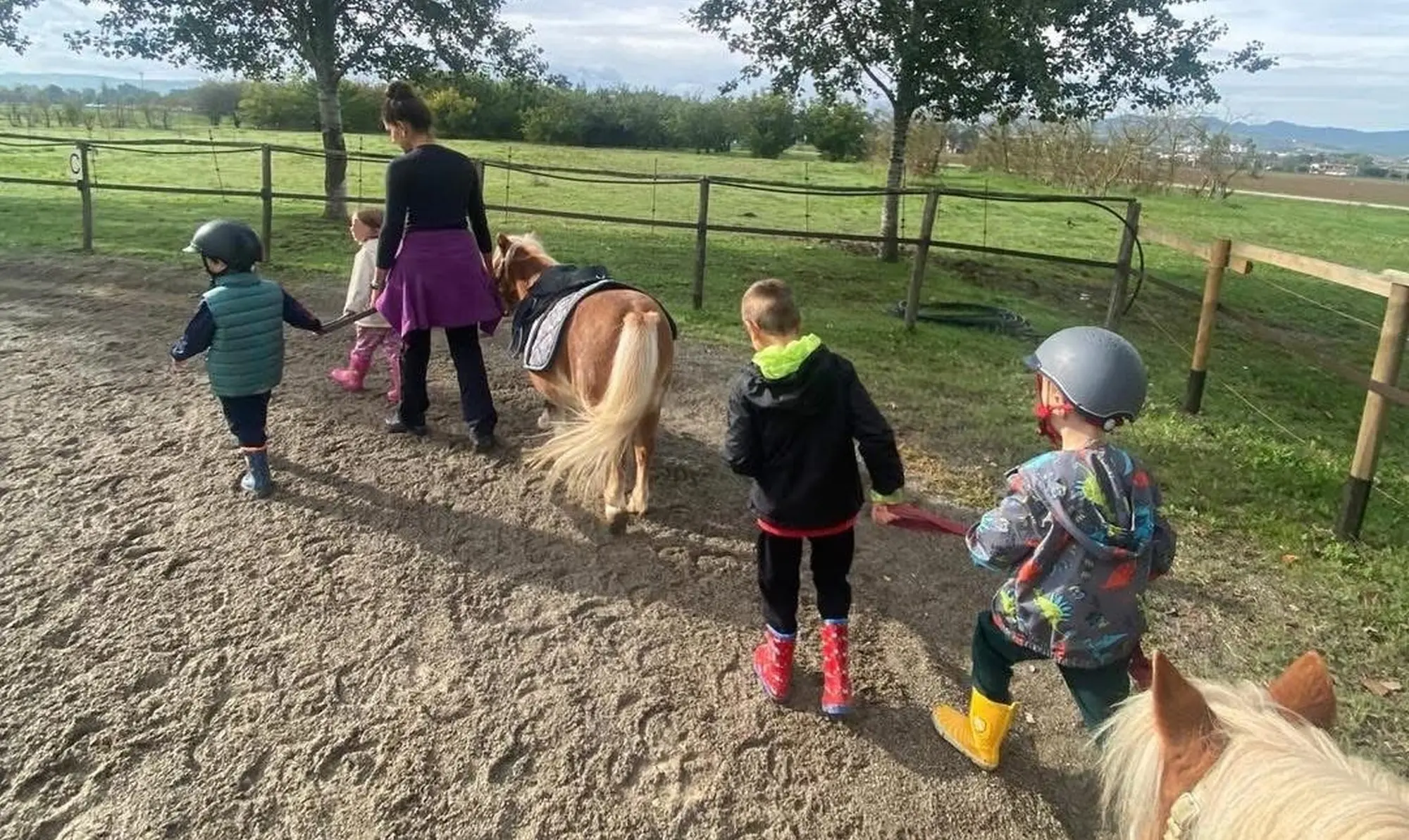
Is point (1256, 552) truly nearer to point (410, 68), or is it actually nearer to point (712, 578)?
point (712, 578)

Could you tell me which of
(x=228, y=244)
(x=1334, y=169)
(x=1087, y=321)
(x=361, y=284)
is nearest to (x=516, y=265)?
(x=361, y=284)

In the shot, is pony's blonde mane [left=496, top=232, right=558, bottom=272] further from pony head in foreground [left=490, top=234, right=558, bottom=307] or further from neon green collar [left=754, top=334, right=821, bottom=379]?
neon green collar [left=754, top=334, right=821, bottom=379]

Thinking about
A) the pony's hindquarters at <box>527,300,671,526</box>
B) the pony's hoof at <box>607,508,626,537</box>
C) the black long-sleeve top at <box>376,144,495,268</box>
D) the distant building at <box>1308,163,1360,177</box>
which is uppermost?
the distant building at <box>1308,163,1360,177</box>

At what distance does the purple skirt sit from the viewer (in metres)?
4.04

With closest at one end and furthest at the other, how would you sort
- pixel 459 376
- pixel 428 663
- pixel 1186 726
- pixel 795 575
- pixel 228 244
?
pixel 1186 726 < pixel 795 575 < pixel 428 663 < pixel 228 244 < pixel 459 376

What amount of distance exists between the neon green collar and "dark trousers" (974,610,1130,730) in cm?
86

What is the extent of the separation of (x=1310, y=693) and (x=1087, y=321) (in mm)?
8375

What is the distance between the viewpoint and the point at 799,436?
98.0 inches

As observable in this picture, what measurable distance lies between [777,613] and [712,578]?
78 centimetres

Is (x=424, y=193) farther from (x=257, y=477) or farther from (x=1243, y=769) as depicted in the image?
(x=1243, y=769)

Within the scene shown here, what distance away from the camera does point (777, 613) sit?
2.72m

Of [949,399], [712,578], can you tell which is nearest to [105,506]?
[712,578]

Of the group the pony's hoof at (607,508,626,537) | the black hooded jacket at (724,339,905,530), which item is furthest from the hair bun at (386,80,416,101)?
the black hooded jacket at (724,339,905,530)

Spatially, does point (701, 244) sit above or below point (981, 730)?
above
